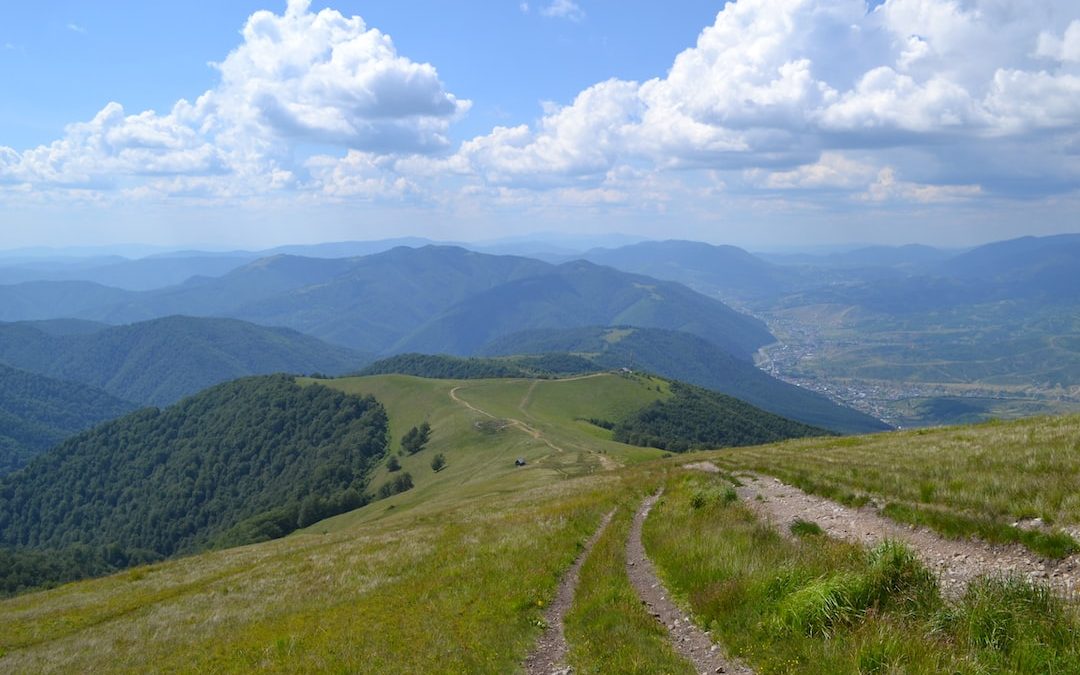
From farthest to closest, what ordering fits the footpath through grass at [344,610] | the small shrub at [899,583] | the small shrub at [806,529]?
the small shrub at [806,529], the footpath through grass at [344,610], the small shrub at [899,583]

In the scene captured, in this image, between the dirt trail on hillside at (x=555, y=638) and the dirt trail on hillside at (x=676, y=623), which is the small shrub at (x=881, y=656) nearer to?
the dirt trail on hillside at (x=676, y=623)

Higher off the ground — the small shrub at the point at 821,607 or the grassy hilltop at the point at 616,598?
the small shrub at the point at 821,607

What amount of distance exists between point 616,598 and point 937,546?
8496mm

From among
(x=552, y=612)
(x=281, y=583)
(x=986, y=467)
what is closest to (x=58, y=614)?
(x=281, y=583)

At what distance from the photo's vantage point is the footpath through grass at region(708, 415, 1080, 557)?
1434cm

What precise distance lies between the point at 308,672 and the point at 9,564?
156287 millimetres

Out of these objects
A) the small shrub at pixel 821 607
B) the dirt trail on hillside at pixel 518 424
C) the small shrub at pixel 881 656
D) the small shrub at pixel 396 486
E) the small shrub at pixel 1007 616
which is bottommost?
the small shrub at pixel 396 486

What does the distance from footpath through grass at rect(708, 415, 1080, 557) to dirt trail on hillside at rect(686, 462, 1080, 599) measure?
28 cm

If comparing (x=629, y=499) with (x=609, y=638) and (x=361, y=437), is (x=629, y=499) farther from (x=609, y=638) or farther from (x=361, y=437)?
(x=361, y=437)

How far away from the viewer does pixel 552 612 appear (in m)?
16.5

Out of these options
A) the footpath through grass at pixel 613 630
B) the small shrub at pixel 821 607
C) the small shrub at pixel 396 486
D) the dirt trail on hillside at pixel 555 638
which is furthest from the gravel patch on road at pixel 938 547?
the small shrub at pixel 396 486

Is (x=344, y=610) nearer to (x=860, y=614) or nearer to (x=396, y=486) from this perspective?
(x=860, y=614)

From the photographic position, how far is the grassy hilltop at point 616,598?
10.5 meters

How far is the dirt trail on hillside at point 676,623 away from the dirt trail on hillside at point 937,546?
4857 millimetres
